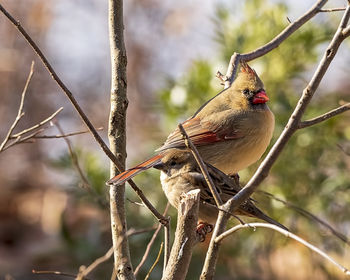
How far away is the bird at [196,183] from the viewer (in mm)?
2900

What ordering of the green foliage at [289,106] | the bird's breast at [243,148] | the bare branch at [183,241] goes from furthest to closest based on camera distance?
the green foliage at [289,106]
the bird's breast at [243,148]
the bare branch at [183,241]

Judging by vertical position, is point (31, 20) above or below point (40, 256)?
above

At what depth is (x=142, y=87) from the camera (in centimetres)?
713

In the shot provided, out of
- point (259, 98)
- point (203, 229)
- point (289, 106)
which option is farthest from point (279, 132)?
point (203, 229)

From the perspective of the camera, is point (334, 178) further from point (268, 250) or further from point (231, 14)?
point (231, 14)

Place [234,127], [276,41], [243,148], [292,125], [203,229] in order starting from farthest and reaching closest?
1. [234,127]
2. [243,148]
3. [203,229]
4. [276,41]
5. [292,125]

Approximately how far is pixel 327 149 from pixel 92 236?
2.04m

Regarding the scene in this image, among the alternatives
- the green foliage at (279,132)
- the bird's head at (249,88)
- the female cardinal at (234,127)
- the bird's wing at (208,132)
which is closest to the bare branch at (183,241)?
the female cardinal at (234,127)

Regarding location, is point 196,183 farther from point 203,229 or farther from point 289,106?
point 289,106

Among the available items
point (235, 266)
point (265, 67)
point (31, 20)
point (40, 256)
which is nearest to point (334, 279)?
point (235, 266)

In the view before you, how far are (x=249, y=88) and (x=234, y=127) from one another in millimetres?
243

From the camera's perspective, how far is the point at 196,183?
10.2ft

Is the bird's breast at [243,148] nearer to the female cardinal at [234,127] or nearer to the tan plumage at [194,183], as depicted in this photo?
the female cardinal at [234,127]

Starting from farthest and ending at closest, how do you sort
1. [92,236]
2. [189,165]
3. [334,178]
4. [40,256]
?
[40,256] < [92,236] < [334,178] < [189,165]
